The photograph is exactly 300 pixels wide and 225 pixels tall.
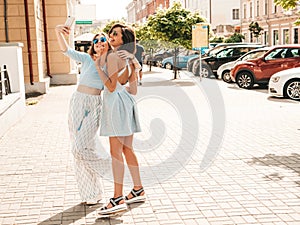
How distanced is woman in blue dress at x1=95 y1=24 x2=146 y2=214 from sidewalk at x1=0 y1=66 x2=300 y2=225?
1.43ft

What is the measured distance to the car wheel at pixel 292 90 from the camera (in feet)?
48.0

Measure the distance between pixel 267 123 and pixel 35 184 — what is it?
572cm

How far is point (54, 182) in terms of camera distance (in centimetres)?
605

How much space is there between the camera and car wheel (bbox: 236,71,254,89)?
18.9 meters

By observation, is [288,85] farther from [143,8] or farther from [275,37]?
[143,8]

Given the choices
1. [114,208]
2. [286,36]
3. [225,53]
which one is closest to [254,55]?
[225,53]

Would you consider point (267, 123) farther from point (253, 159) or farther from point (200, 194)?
point (200, 194)

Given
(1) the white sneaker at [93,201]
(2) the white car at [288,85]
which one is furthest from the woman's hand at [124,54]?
(2) the white car at [288,85]

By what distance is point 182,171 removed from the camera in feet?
Answer: 21.3

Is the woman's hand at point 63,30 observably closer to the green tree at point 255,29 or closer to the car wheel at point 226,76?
the car wheel at point 226,76

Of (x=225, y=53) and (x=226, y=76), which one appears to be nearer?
(x=226, y=76)

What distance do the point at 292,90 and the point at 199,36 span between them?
24.4 feet

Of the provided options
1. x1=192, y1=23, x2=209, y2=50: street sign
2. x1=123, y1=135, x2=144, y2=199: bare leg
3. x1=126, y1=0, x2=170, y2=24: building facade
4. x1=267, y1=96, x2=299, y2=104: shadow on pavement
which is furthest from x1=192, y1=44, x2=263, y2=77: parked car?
x1=126, y1=0, x2=170, y2=24: building facade

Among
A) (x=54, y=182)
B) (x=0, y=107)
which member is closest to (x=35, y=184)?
(x=54, y=182)
